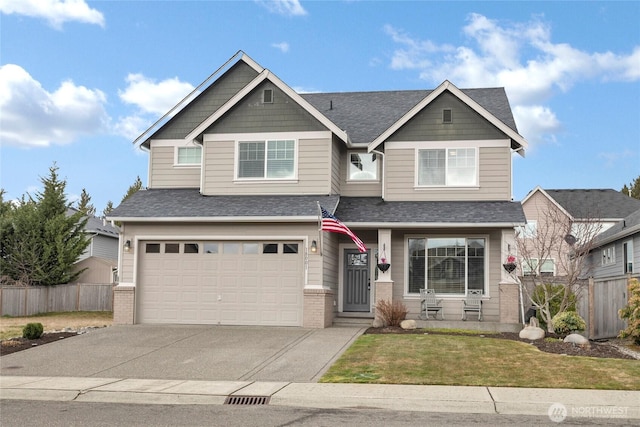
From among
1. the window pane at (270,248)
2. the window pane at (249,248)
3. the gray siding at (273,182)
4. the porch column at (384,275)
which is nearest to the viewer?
the porch column at (384,275)

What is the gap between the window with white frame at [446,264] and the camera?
66.5ft

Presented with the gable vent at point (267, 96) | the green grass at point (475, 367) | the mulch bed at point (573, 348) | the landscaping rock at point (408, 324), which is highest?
the gable vent at point (267, 96)

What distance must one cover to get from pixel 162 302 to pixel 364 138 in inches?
328

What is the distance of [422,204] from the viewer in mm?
20781

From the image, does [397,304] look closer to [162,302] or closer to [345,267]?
[345,267]

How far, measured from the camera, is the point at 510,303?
63.3 feet

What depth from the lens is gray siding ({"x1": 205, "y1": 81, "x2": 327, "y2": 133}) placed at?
20859 mm

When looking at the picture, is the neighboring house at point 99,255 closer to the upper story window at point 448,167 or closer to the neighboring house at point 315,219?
the neighboring house at point 315,219

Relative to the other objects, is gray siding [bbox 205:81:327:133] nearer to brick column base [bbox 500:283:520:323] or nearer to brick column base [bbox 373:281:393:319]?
brick column base [bbox 373:281:393:319]

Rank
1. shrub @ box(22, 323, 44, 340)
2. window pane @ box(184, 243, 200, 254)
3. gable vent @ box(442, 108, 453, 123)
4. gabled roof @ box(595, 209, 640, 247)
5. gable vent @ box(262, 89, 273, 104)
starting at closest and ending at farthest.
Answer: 1. shrub @ box(22, 323, 44, 340)
2. window pane @ box(184, 243, 200, 254)
3. gable vent @ box(442, 108, 453, 123)
4. gable vent @ box(262, 89, 273, 104)
5. gabled roof @ box(595, 209, 640, 247)

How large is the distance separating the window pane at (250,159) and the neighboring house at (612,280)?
1018 cm

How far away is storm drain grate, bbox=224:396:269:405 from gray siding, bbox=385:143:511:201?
38.2ft

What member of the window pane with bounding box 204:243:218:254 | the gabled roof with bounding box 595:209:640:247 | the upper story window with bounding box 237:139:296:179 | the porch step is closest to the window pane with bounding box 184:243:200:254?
the window pane with bounding box 204:243:218:254

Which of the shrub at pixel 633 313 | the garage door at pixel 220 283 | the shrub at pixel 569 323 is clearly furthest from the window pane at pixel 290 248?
the shrub at pixel 633 313
